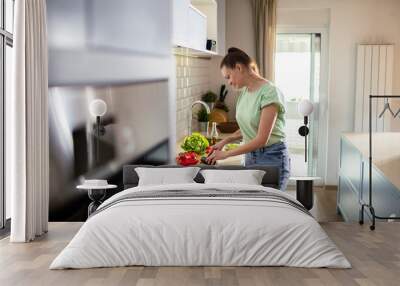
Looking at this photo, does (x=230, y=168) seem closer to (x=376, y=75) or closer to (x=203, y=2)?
(x=203, y=2)

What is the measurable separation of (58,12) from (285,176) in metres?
2.18

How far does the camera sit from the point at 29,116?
208 inches

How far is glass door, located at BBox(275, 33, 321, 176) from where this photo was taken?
34.1 feet

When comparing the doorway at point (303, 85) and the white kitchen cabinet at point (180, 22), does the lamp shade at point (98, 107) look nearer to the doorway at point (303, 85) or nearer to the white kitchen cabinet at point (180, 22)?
the white kitchen cabinet at point (180, 22)

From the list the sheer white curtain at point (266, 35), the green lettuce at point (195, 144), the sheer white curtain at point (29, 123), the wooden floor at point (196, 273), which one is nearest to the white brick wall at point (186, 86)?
the sheer white curtain at point (266, 35)

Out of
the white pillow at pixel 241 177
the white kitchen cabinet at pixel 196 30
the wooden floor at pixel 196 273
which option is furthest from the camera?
the white kitchen cabinet at pixel 196 30

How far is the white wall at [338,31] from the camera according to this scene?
1008 cm

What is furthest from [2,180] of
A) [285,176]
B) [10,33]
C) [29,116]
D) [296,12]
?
[296,12]

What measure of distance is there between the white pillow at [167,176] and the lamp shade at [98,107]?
0.67m

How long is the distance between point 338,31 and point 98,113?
489 cm

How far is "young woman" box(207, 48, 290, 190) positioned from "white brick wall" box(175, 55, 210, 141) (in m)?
1.77

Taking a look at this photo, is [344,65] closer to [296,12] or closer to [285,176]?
[296,12]

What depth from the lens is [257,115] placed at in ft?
18.0

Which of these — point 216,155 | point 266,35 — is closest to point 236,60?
point 216,155
